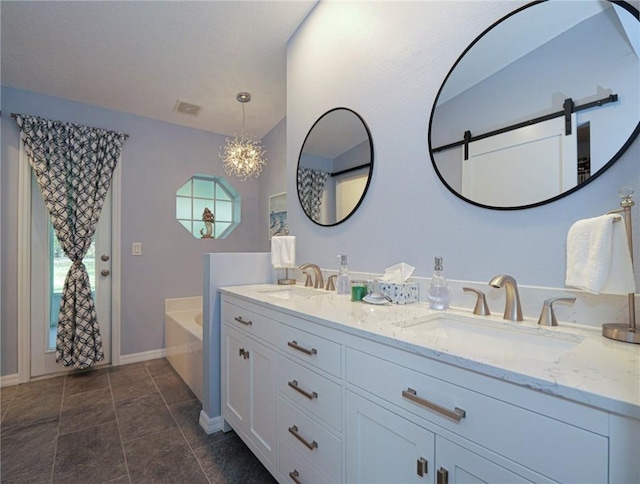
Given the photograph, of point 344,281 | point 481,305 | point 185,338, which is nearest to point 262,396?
point 344,281

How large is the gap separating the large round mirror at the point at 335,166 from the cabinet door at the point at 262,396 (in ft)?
2.76

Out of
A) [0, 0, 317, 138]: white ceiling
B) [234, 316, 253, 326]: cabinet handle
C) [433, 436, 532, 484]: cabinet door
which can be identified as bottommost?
[433, 436, 532, 484]: cabinet door

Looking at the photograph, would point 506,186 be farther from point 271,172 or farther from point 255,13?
point 271,172

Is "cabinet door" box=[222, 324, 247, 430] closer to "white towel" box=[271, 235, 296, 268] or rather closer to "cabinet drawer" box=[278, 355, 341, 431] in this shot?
"cabinet drawer" box=[278, 355, 341, 431]

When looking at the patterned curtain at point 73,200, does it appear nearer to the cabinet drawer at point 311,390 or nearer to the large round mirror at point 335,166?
the large round mirror at point 335,166

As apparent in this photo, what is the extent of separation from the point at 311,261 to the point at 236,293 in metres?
0.58

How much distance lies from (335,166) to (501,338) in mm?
1288

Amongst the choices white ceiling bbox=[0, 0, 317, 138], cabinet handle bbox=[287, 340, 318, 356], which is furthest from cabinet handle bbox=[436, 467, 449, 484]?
white ceiling bbox=[0, 0, 317, 138]

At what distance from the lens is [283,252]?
6.57 feet

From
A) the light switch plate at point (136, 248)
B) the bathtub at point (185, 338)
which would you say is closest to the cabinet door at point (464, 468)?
the bathtub at point (185, 338)

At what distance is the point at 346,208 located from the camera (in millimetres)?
1746

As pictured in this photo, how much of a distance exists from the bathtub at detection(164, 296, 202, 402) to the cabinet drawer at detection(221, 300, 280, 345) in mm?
531

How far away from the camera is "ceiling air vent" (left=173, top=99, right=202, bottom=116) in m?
2.92

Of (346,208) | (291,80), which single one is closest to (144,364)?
(346,208)
